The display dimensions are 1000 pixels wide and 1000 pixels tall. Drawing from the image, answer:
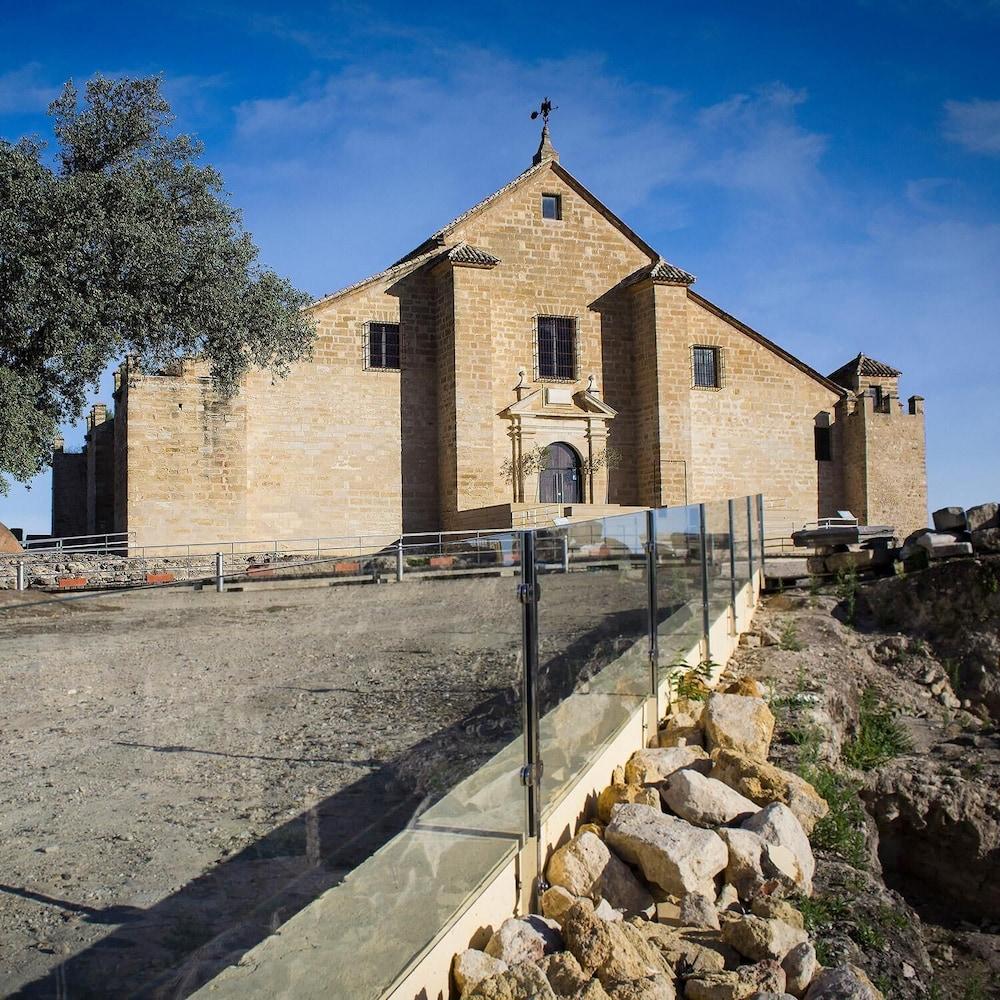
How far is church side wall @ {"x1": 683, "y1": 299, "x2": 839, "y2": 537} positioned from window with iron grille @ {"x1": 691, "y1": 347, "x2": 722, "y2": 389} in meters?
0.17

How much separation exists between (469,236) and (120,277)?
11498 mm

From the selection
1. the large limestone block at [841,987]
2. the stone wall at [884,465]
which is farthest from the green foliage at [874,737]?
the stone wall at [884,465]

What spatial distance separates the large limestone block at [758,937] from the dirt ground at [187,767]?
1.79 m

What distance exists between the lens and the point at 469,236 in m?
26.1

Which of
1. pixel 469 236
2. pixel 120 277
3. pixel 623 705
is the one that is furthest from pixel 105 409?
pixel 623 705

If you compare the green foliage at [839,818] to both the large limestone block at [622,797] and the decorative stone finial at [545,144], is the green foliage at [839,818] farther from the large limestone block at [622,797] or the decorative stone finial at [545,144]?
the decorative stone finial at [545,144]

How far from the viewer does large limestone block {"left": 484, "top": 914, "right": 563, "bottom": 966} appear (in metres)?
3.69

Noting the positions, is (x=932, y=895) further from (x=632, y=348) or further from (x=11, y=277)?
(x=632, y=348)

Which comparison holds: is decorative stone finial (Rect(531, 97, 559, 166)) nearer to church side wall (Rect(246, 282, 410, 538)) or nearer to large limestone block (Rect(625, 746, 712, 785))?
church side wall (Rect(246, 282, 410, 538))

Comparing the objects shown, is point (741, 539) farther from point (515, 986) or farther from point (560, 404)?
point (560, 404)

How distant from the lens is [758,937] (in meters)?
4.11

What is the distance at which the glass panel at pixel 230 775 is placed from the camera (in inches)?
74.5

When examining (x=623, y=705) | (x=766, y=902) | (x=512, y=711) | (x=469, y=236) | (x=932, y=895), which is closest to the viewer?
(x=512, y=711)

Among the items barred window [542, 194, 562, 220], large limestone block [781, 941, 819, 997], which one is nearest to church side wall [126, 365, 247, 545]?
barred window [542, 194, 562, 220]
